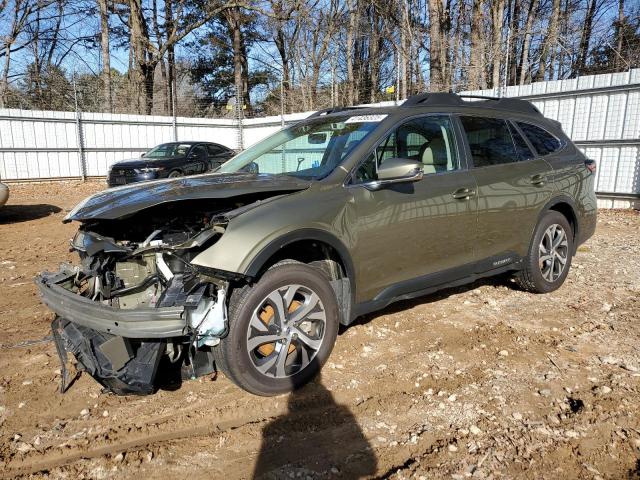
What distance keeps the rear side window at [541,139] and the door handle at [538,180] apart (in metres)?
0.31

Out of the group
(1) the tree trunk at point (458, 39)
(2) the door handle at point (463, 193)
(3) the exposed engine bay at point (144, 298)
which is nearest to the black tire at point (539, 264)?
(2) the door handle at point (463, 193)

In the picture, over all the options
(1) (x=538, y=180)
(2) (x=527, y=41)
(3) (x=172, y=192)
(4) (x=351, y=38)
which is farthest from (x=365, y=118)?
(4) (x=351, y=38)

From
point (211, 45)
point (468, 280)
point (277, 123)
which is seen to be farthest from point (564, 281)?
point (211, 45)

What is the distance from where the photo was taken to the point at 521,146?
4555mm

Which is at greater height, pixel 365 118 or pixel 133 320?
pixel 365 118

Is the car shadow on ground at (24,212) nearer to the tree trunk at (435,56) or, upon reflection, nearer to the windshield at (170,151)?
the windshield at (170,151)

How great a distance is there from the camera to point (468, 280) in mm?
4102

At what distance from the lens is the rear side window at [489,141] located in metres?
4.09

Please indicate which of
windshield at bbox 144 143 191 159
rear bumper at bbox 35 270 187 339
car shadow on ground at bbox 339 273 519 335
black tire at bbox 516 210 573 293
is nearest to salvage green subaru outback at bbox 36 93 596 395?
rear bumper at bbox 35 270 187 339

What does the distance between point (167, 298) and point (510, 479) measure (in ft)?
6.42

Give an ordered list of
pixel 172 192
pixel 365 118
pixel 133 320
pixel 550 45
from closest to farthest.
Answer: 1. pixel 133 320
2. pixel 172 192
3. pixel 365 118
4. pixel 550 45

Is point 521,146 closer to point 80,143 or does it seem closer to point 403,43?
point 80,143

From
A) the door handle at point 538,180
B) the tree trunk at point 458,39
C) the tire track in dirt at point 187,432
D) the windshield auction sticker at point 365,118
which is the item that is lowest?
the tire track in dirt at point 187,432

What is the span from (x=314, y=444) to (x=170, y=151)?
500 inches
